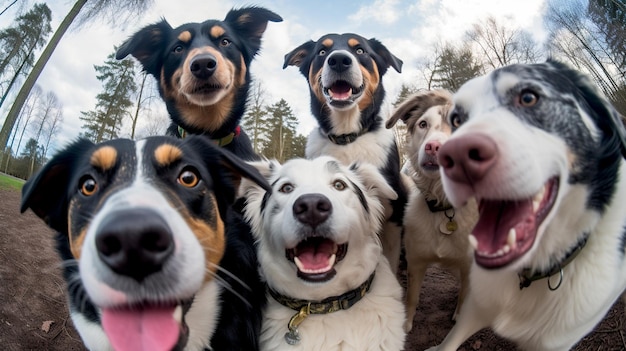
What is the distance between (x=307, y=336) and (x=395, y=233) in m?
1.70

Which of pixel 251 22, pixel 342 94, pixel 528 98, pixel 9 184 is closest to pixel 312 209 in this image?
pixel 528 98

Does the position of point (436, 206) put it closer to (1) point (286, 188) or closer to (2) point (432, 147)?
(2) point (432, 147)

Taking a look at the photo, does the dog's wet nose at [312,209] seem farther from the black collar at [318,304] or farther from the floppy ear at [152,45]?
the floppy ear at [152,45]

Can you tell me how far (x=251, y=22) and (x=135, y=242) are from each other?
3818mm

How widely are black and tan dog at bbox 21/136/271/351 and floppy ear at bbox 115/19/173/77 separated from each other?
7.58 feet

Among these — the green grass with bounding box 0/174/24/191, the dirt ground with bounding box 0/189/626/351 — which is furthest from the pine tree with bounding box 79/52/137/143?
the dirt ground with bounding box 0/189/626/351

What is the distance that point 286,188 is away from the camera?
10.1 feet

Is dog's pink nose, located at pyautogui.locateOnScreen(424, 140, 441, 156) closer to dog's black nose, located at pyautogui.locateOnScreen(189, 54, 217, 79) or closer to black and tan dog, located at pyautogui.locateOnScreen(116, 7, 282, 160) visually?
black and tan dog, located at pyautogui.locateOnScreen(116, 7, 282, 160)

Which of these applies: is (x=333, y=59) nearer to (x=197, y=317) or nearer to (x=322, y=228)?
(x=322, y=228)

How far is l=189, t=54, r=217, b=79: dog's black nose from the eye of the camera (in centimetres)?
377

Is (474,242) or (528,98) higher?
(528,98)

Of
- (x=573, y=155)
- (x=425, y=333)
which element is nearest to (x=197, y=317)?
(x=573, y=155)

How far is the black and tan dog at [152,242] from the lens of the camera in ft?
5.39

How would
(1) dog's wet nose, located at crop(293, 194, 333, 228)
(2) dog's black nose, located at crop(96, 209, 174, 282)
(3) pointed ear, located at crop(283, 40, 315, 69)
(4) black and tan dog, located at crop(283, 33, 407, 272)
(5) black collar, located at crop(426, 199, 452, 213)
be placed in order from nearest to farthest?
(2) dog's black nose, located at crop(96, 209, 174, 282), (1) dog's wet nose, located at crop(293, 194, 333, 228), (5) black collar, located at crop(426, 199, 452, 213), (4) black and tan dog, located at crop(283, 33, 407, 272), (3) pointed ear, located at crop(283, 40, 315, 69)
